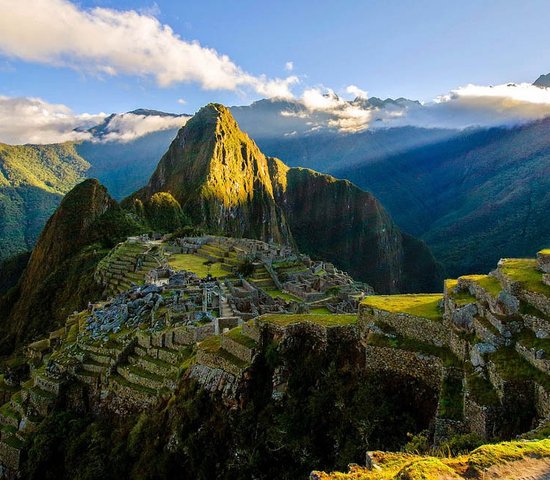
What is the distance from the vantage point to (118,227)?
12112cm

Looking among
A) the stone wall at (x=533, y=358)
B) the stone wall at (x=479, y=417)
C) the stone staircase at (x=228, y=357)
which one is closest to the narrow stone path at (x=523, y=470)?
the stone wall at (x=479, y=417)

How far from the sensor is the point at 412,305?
55.9ft

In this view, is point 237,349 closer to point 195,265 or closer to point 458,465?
point 458,465

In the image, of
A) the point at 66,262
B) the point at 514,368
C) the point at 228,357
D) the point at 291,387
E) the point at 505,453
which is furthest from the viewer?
the point at 66,262

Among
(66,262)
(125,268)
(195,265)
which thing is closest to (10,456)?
(195,265)

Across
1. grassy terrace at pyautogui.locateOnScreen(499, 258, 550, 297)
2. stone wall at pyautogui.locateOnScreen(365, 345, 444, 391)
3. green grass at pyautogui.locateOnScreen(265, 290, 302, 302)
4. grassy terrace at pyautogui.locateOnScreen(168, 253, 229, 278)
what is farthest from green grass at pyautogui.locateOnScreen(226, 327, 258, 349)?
grassy terrace at pyautogui.locateOnScreen(168, 253, 229, 278)

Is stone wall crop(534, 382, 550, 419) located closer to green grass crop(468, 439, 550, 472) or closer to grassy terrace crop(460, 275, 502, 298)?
green grass crop(468, 439, 550, 472)

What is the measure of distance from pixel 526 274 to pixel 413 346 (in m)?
4.06

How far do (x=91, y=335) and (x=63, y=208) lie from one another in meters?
115

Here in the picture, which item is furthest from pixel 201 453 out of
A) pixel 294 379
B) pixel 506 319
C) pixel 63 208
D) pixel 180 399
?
pixel 63 208

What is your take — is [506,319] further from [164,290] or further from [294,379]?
[164,290]

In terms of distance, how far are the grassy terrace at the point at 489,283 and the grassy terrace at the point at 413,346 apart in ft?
7.29

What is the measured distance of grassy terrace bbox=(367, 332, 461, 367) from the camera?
551 inches

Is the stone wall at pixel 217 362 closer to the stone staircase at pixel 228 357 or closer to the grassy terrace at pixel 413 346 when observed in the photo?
the stone staircase at pixel 228 357
